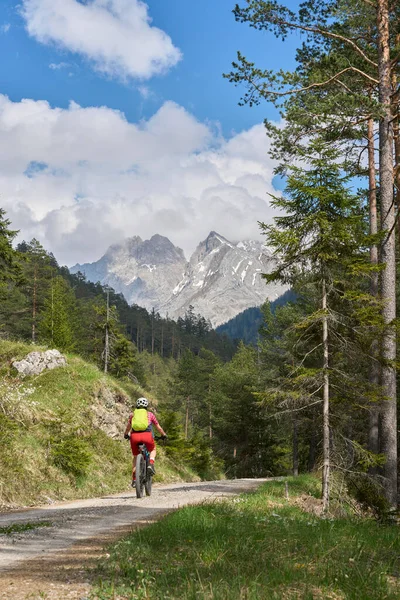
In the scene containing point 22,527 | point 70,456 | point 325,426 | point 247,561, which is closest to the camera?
point 247,561

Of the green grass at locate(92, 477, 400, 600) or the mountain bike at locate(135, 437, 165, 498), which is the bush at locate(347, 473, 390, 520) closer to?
the green grass at locate(92, 477, 400, 600)

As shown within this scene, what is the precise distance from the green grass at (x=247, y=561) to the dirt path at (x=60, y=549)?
0.30 metres

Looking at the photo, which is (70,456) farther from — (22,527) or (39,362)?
(22,527)

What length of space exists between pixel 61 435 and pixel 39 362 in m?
6.05

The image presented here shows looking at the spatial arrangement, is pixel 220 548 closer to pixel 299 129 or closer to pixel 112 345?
pixel 299 129

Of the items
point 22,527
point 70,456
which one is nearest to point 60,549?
point 22,527

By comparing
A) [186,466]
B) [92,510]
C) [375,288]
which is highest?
[375,288]

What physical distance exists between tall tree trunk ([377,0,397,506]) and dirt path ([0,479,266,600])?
24.0 feet

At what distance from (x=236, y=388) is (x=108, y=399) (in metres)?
20.6

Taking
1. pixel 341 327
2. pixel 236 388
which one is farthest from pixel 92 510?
pixel 236 388

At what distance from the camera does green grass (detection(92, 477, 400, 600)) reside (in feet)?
12.3

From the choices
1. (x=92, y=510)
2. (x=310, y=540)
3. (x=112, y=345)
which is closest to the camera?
(x=310, y=540)

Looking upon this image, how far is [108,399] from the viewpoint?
21984 mm

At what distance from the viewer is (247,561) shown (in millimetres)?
4660
